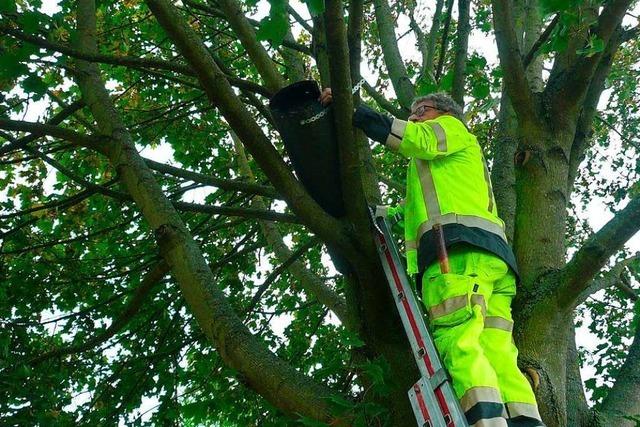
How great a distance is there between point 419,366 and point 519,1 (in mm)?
3612

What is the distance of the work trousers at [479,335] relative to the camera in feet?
8.27

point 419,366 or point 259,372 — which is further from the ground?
point 259,372

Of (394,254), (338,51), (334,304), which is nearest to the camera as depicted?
(338,51)

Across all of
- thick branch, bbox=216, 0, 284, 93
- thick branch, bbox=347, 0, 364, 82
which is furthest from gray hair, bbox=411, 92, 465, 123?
thick branch, bbox=216, 0, 284, 93

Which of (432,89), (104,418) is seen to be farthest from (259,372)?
(432,89)

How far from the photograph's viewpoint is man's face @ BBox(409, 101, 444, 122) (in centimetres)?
366

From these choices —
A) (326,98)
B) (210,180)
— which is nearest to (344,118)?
(326,98)

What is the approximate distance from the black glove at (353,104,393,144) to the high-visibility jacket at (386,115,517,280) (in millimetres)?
33

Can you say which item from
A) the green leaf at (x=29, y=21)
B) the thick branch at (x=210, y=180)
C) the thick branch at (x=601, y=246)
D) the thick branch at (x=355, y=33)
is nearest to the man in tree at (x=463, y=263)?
the thick branch at (x=601, y=246)

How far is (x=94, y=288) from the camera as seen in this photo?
5.85 meters

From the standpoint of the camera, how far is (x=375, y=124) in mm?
3053

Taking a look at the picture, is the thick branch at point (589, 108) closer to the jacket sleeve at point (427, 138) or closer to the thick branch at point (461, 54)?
the thick branch at point (461, 54)

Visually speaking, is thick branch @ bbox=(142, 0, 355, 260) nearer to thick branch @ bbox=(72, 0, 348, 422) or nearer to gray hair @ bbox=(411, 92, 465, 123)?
thick branch @ bbox=(72, 0, 348, 422)

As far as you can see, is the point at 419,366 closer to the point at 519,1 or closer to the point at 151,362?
the point at 151,362
